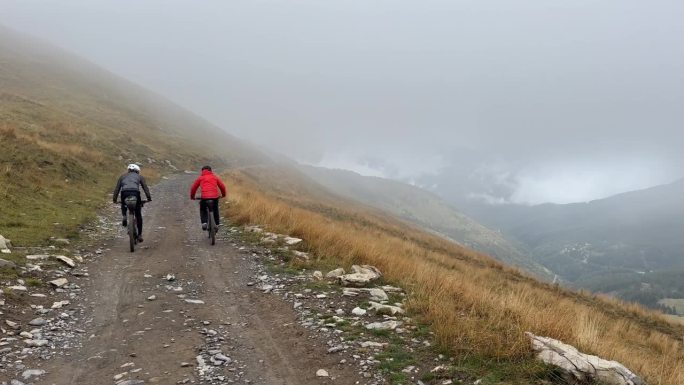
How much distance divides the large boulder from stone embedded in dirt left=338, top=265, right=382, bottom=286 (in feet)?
17.9

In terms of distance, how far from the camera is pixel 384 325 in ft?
28.1

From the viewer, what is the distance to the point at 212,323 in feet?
29.5

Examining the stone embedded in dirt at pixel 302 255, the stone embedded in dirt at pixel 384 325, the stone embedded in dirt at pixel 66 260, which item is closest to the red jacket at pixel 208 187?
the stone embedded in dirt at pixel 302 255

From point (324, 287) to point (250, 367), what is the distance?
4.08 m

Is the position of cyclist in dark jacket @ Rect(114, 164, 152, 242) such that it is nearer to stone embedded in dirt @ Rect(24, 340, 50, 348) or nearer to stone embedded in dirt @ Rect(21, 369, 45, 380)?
stone embedded in dirt @ Rect(24, 340, 50, 348)

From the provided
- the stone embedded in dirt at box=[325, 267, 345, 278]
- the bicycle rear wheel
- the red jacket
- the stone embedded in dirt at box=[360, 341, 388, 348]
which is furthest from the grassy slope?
the stone embedded in dirt at box=[360, 341, 388, 348]

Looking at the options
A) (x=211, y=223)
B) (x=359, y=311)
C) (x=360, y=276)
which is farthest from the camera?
(x=211, y=223)

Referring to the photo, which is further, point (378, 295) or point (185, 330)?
point (378, 295)

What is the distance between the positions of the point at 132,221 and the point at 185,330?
7813 millimetres

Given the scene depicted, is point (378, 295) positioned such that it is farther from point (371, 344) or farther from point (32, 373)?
point (32, 373)

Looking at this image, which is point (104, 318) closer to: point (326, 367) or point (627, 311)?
point (326, 367)

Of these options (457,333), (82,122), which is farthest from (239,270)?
(82,122)

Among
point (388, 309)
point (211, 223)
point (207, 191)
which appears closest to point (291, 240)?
point (211, 223)

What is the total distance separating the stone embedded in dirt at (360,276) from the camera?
11292mm
